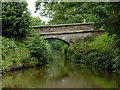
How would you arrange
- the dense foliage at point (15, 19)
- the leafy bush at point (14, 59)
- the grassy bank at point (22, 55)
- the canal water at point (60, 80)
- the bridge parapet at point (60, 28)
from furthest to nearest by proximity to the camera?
1. the bridge parapet at point (60, 28)
2. the dense foliage at point (15, 19)
3. the grassy bank at point (22, 55)
4. the leafy bush at point (14, 59)
5. the canal water at point (60, 80)

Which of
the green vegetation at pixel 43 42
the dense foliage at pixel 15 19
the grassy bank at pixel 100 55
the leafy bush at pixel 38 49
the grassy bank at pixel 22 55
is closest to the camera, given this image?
the green vegetation at pixel 43 42

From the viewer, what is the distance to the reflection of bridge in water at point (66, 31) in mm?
13086

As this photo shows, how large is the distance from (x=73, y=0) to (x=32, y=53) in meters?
4.59

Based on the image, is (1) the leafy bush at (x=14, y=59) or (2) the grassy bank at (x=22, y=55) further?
(2) the grassy bank at (x=22, y=55)

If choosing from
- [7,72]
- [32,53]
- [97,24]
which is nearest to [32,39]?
[32,53]

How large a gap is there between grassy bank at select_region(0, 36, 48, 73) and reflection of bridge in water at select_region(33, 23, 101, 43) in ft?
11.9

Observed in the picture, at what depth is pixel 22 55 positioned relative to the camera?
329 inches

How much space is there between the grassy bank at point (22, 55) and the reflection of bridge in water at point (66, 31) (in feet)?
11.9

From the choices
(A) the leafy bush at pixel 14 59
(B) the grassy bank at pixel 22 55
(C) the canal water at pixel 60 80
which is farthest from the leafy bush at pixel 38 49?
(C) the canal water at pixel 60 80

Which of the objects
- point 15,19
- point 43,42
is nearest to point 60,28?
point 15,19

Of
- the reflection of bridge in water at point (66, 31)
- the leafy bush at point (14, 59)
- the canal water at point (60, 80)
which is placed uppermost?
the reflection of bridge in water at point (66, 31)

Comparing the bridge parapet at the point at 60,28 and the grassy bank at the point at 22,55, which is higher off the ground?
the bridge parapet at the point at 60,28

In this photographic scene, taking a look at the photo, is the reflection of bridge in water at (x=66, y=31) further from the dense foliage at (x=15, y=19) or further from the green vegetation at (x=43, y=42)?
the dense foliage at (x=15, y=19)

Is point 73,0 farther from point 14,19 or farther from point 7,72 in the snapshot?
point 7,72
